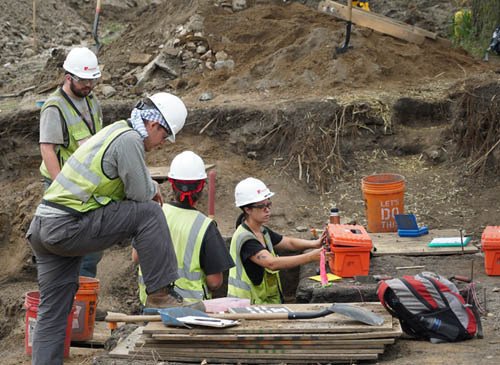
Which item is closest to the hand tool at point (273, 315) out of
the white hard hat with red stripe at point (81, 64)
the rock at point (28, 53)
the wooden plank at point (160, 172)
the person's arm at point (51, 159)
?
the person's arm at point (51, 159)

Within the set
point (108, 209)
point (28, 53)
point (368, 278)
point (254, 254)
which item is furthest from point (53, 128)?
point (28, 53)

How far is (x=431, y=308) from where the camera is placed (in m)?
4.38

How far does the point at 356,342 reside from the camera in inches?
164

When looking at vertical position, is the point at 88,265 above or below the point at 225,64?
below

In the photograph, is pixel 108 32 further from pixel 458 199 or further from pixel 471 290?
pixel 471 290

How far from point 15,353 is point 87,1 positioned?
17.8m

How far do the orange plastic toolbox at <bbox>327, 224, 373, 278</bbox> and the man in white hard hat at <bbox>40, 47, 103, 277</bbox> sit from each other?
7.56 ft

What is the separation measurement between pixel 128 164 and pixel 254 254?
156 cm

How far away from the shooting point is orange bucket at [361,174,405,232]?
679cm

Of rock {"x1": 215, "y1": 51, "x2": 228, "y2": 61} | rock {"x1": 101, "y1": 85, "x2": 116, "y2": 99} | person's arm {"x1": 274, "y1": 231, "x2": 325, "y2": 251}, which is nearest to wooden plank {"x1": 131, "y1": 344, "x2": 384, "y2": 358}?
person's arm {"x1": 274, "y1": 231, "x2": 325, "y2": 251}

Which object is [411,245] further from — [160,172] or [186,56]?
[186,56]

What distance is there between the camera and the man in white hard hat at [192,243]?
490cm

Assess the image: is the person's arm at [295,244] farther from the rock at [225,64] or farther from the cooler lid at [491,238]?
the rock at [225,64]

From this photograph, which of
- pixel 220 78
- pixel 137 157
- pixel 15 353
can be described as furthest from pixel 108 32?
pixel 137 157
